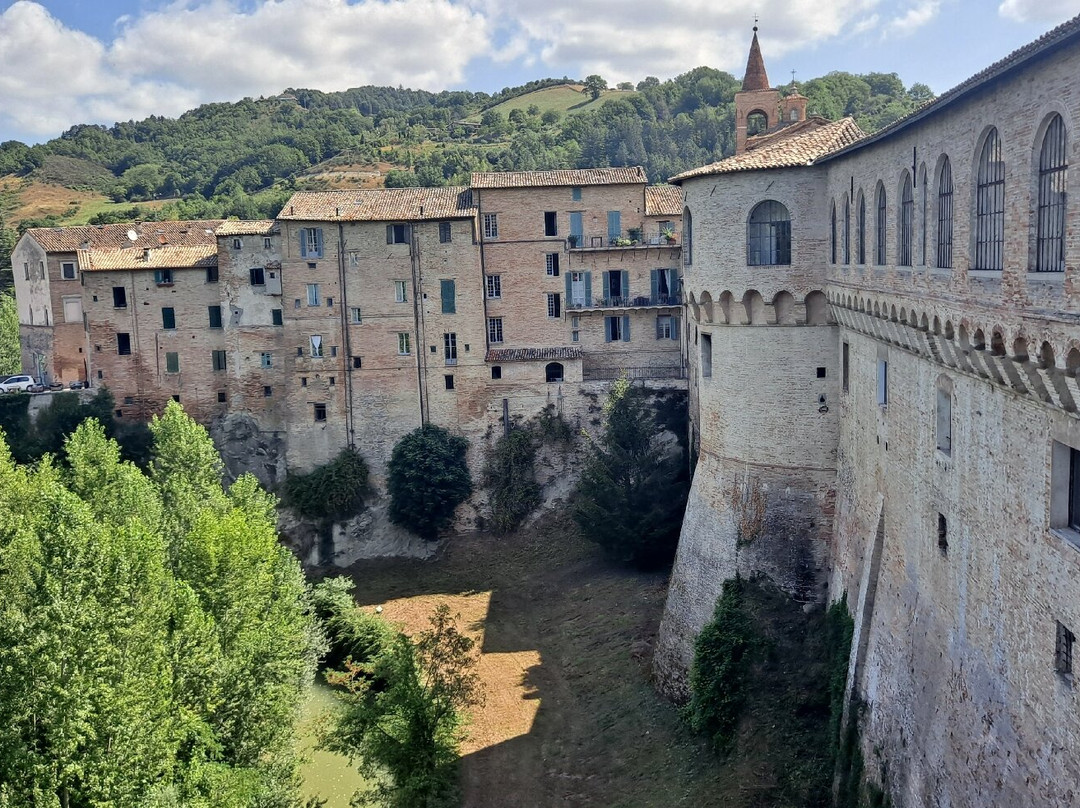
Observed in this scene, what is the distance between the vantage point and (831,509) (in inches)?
960

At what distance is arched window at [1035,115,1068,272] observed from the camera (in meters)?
12.0

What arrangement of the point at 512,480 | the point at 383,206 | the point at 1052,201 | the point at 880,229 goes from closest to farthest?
the point at 1052,201
the point at 880,229
the point at 512,480
the point at 383,206

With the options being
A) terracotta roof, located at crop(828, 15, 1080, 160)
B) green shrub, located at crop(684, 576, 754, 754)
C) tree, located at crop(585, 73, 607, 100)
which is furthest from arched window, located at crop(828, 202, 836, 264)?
tree, located at crop(585, 73, 607, 100)

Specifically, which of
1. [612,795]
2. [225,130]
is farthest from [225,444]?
[225,130]

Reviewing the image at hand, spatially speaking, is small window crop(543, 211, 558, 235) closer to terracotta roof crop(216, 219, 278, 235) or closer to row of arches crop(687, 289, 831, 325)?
terracotta roof crop(216, 219, 278, 235)

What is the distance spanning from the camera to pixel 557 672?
107 feet

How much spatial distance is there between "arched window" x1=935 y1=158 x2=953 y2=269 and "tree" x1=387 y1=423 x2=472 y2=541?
30.6 metres

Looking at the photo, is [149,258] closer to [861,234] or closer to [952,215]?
[861,234]

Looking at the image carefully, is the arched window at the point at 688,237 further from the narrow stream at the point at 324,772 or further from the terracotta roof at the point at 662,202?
the terracotta roof at the point at 662,202

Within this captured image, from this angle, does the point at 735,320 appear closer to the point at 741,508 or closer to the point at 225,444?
the point at 741,508

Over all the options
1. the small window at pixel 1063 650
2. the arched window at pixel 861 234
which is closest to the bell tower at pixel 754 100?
the arched window at pixel 861 234

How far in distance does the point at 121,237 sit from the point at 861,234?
4307 centimetres

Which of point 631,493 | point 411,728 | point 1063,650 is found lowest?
point 411,728

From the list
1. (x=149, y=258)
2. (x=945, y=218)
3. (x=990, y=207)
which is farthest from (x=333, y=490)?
(x=990, y=207)
